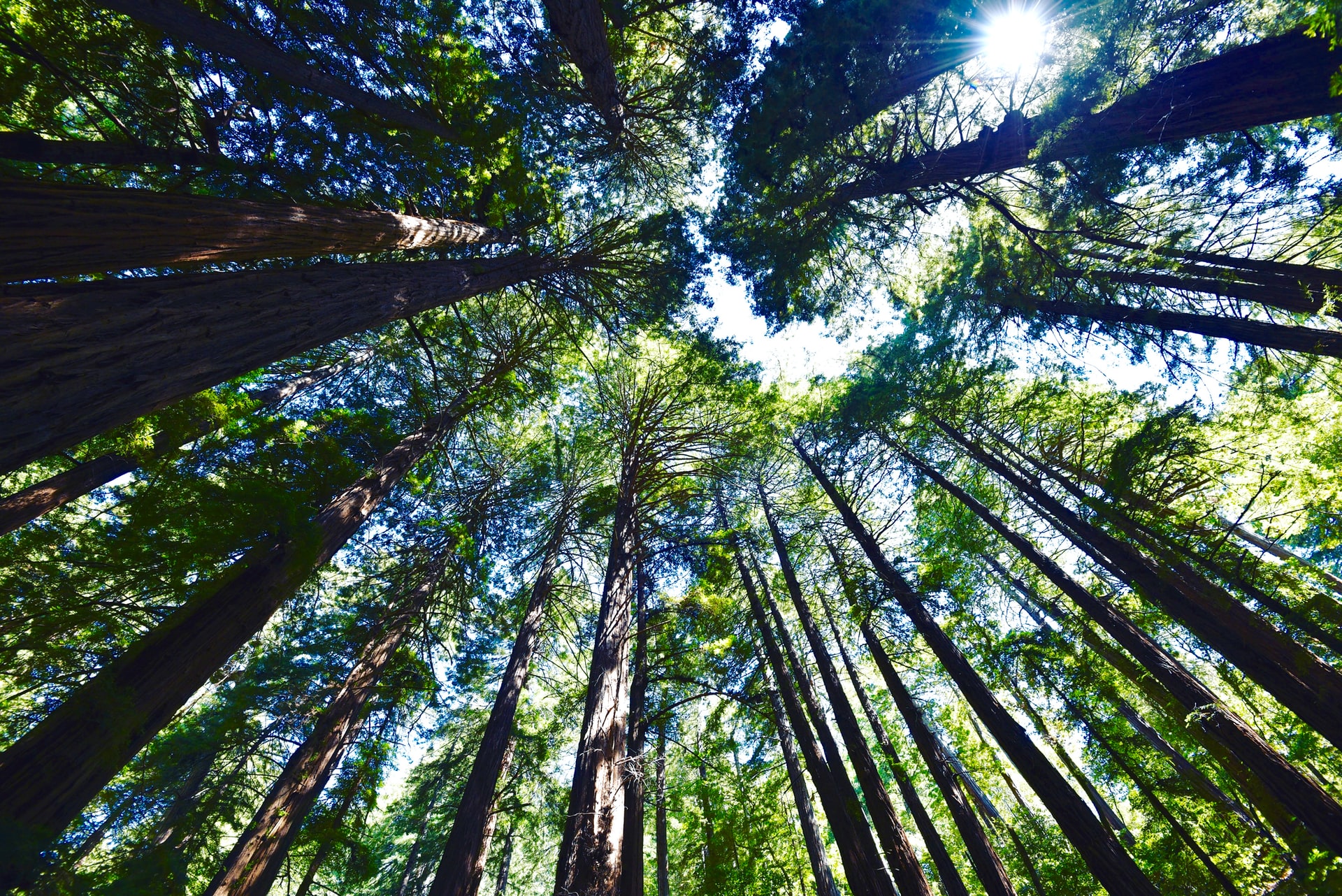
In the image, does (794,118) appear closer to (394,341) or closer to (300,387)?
(394,341)

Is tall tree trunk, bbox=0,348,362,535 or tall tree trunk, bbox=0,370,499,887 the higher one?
tall tree trunk, bbox=0,348,362,535

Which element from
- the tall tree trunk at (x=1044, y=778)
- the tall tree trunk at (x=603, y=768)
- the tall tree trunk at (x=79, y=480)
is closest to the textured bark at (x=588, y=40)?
the tall tree trunk at (x=79, y=480)

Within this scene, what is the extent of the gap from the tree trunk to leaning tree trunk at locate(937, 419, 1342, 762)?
316 cm

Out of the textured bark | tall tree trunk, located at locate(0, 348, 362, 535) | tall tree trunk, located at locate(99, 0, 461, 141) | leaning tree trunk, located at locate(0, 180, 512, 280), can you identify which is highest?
the textured bark

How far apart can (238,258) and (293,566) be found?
2574 millimetres

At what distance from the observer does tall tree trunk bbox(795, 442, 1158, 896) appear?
14.4 ft

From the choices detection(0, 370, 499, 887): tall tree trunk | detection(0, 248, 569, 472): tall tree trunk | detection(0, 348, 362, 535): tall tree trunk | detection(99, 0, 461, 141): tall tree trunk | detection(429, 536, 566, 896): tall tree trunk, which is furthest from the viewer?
detection(0, 348, 362, 535): tall tree trunk

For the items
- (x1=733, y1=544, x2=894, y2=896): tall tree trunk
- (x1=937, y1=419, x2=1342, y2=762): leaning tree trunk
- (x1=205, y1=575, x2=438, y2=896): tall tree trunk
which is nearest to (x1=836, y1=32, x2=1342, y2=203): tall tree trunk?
(x1=937, y1=419, x2=1342, y2=762): leaning tree trunk

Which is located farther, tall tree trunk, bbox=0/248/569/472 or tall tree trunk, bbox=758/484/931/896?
tall tree trunk, bbox=758/484/931/896

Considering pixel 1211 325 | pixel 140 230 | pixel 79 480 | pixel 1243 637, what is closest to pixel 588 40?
pixel 140 230

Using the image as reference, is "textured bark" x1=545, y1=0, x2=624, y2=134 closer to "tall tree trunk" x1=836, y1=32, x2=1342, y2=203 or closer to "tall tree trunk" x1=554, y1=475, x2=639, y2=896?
"tall tree trunk" x1=836, y1=32, x2=1342, y2=203

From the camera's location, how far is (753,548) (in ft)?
38.5

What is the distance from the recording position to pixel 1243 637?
17.1 feet

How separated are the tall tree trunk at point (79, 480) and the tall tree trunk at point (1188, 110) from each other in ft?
36.0
